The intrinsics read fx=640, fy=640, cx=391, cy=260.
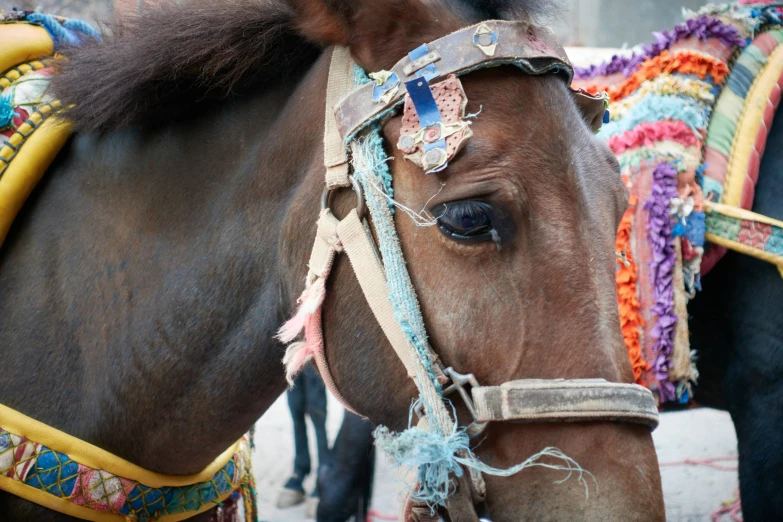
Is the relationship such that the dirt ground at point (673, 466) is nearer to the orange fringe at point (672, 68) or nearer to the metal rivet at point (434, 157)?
the orange fringe at point (672, 68)

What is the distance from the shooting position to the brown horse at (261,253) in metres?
1.17

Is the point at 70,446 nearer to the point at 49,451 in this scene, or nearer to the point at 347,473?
the point at 49,451

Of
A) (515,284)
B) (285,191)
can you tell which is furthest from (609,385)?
(285,191)

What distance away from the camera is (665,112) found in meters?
2.39

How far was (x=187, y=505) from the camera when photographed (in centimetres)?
171

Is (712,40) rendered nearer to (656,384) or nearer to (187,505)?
(656,384)

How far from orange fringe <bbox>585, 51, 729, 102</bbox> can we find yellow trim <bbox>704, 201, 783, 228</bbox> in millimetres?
519

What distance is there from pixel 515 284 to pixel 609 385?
0.79 ft

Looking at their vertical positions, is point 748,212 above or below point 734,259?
above

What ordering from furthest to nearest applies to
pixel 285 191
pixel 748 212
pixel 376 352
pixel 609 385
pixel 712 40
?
pixel 712 40, pixel 748 212, pixel 285 191, pixel 376 352, pixel 609 385

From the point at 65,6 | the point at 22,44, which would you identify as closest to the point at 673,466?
the point at 22,44

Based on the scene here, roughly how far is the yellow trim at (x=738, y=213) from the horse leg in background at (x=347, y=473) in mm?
1843

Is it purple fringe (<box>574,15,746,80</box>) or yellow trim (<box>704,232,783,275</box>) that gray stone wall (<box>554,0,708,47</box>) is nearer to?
purple fringe (<box>574,15,746,80</box>)

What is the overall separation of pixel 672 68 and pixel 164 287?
205 cm
